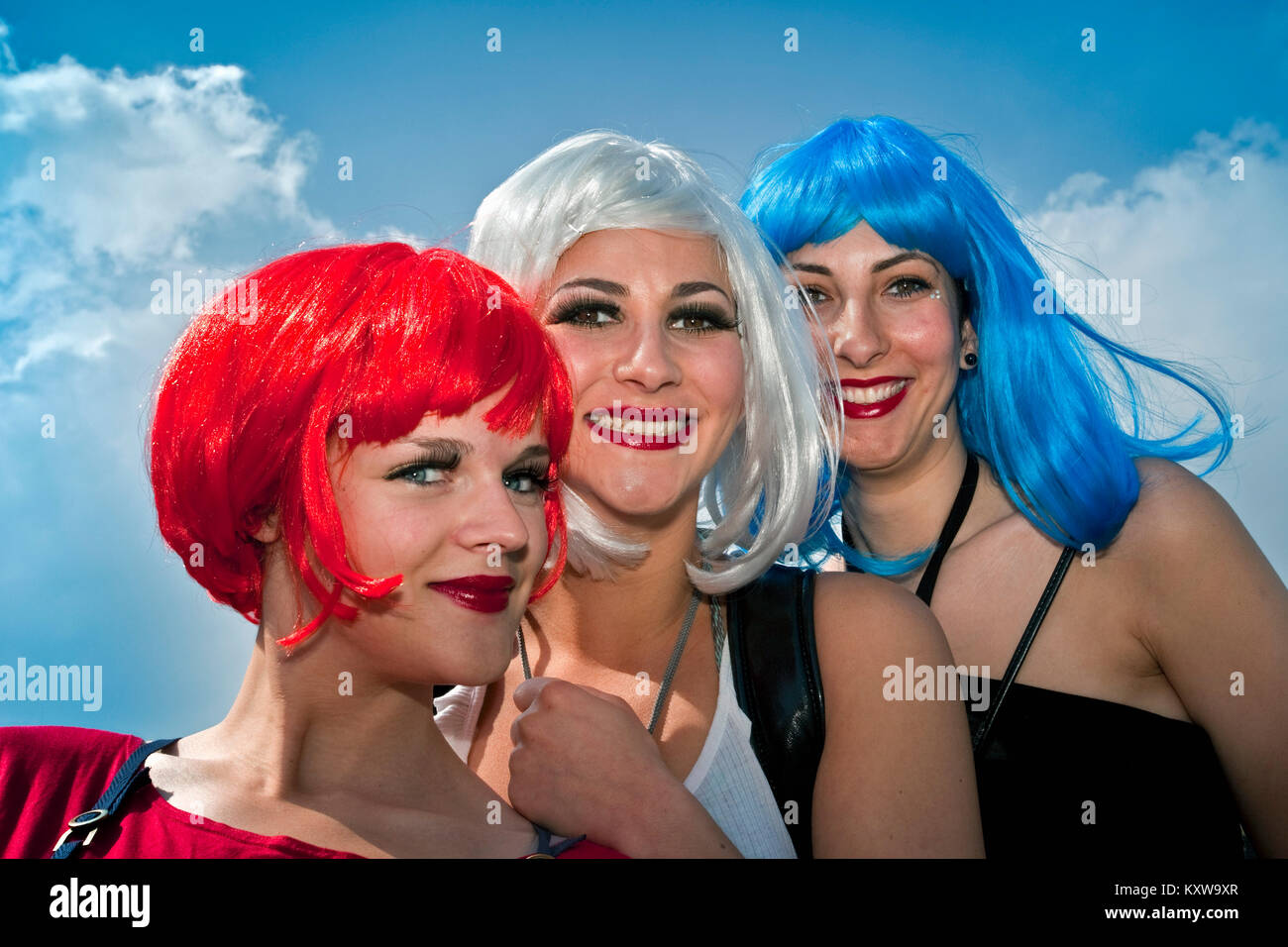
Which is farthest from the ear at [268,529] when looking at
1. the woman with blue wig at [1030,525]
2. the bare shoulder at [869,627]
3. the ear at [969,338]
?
the ear at [969,338]

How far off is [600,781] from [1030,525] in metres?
2.07

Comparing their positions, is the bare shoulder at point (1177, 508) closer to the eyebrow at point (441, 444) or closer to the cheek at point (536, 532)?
the cheek at point (536, 532)

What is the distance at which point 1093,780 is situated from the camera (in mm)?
3705

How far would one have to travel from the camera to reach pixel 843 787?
10.00ft

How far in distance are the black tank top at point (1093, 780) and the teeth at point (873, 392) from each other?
1.04m

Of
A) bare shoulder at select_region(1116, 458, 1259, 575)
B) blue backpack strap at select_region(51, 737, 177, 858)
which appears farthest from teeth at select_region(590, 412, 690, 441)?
bare shoulder at select_region(1116, 458, 1259, 575)

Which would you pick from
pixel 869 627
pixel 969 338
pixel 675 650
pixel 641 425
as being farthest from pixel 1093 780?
pixel 641 425

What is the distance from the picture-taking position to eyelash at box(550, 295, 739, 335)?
3299 millimetres

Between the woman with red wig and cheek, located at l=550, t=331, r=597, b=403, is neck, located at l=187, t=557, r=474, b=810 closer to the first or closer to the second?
the woman with red wig

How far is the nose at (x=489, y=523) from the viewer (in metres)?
2.59
